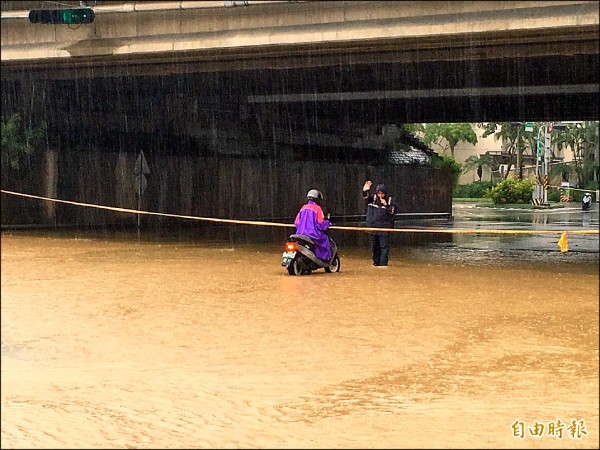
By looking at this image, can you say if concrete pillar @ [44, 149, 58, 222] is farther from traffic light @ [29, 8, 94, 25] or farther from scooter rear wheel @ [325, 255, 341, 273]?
scooter rear wheel @ [325, 255, 341, 273]

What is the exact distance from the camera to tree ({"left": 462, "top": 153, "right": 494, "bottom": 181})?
309 feet

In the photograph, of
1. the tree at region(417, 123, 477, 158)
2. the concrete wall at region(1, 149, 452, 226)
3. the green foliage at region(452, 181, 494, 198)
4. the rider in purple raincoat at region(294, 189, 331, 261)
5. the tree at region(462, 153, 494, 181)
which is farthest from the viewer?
the green foliage at region(452, 181, 494, 198)

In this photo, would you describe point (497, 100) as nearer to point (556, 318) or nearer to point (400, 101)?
point (400, 101)

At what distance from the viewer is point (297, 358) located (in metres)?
8.65

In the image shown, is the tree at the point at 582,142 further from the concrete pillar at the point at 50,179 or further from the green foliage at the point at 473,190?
the concrete pillar at the point at 50,179

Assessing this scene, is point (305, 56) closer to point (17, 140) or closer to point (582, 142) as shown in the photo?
point (17, 140)

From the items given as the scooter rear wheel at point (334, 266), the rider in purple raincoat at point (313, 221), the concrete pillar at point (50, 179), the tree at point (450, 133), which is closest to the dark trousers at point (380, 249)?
the scooter rear wheel at point (334, 266)

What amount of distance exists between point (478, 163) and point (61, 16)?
77985mm

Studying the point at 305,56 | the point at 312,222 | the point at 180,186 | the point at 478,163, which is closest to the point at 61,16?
the point at 305,56

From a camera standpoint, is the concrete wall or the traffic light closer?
the traffic light

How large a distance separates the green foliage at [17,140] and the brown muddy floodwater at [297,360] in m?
→ 15.9

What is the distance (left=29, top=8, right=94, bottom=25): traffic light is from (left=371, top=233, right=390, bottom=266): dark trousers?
7776 millimetres

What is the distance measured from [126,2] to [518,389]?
1754 centimetres

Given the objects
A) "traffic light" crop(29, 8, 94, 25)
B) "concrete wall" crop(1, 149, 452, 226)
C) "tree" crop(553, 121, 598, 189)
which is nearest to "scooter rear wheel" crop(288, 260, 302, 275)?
"traffic light" crop(29, 8, 94, 25)
